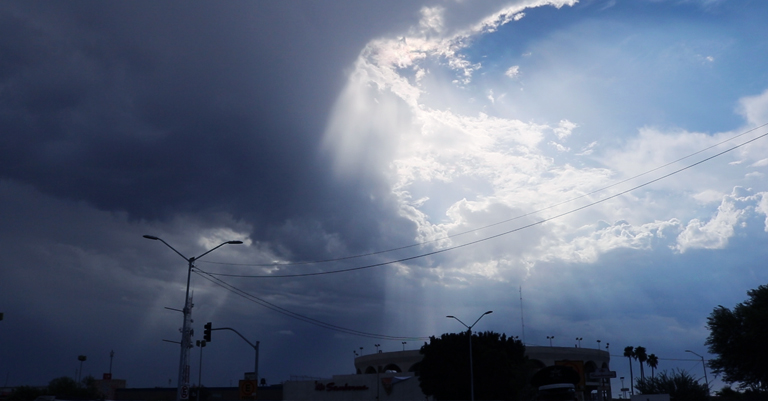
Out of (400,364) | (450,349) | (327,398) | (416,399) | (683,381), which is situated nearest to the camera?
(683,381)

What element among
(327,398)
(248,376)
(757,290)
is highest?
(757,290)

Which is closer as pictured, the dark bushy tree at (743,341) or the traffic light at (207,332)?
the traffic light at (207,332)

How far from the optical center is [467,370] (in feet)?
225

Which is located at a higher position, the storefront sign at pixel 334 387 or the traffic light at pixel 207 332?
the traffic light at pixel 207 332

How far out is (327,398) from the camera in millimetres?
94000

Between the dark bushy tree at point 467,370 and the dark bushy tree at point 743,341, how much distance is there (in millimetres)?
23151

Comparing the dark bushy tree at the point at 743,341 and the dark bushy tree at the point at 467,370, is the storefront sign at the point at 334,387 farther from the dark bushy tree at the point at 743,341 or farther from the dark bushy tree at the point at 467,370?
the dark bushy tree at the point at 743,341

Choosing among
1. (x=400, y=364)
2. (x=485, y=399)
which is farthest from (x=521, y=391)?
(x=400, y=364)

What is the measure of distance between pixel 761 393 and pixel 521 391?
28.3m

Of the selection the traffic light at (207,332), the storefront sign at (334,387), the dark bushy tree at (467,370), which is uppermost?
the traffic light at (207,332)

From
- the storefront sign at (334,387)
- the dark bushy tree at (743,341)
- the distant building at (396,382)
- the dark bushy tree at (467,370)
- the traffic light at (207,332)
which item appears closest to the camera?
the traffic light at (207,332)

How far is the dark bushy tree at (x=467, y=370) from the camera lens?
6762 cm

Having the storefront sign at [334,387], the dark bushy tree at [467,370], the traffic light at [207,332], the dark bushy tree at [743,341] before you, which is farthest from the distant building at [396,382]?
the traffic light at [207,332]

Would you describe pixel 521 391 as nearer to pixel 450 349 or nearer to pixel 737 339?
pixel 450 349
